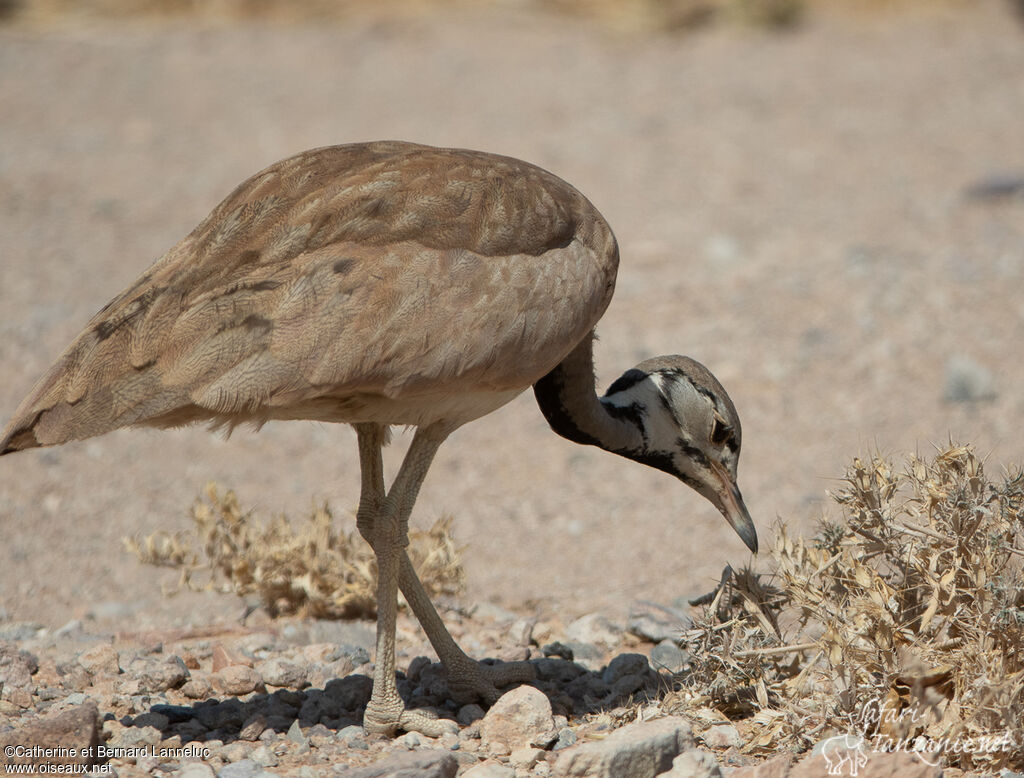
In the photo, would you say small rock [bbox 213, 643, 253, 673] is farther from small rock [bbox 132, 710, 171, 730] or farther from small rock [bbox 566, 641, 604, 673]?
small rock [bbox 566, 641, 604, 673]

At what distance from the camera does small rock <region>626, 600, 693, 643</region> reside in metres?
4.67

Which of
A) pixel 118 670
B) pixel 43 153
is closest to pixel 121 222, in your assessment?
pixel 43 153

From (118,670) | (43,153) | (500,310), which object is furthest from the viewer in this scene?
(43,153)

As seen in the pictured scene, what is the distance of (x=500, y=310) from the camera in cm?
377

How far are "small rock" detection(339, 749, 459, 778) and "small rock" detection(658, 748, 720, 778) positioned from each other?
0.59 m

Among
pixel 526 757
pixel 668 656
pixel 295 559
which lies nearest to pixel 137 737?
pixel 526 757

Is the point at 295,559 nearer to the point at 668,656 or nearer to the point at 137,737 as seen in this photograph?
the point at 137,737

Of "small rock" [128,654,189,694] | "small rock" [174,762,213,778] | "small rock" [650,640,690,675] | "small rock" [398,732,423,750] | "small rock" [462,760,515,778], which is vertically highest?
"small rock" [128,654,189,694]

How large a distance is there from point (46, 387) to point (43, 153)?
Answer: 385 inches

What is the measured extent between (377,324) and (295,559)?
5.25 ft

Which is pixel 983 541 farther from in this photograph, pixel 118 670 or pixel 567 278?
pixel 118 670

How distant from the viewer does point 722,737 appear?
3715 mm

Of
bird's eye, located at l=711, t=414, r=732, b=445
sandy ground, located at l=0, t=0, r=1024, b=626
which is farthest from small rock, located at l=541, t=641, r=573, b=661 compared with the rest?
bird's eye, located at l=711, t=414, r=732, b=445

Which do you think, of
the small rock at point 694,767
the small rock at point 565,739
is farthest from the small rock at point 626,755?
the small rock at point 565,739
